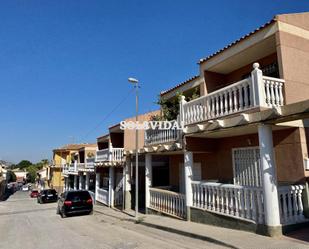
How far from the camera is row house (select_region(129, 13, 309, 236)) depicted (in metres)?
8.00

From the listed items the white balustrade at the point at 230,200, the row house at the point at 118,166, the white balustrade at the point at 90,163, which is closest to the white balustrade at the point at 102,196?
the row house at the point at 118,166

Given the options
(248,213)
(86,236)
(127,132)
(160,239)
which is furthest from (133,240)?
(127,132)

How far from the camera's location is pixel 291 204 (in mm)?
8250

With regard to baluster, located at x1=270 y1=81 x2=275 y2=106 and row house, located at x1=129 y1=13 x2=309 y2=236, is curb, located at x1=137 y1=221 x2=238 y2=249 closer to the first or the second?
row house, located at x1=129 y1=13 x2=309 y2=236

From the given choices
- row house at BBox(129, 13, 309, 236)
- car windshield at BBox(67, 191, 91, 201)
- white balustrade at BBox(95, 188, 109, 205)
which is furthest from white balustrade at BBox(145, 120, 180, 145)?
white balustrade at BBox(95, 188, 109, 205)

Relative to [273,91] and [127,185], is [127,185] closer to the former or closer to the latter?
[127,185]

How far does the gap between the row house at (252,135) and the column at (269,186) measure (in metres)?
0.03

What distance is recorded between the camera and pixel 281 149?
938cm

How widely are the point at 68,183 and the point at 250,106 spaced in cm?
4003

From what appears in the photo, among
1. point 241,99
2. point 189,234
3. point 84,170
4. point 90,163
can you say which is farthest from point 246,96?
point 84,170

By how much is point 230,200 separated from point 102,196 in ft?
56.1

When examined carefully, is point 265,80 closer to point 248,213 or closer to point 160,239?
point 248,213

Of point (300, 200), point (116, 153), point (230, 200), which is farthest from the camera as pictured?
point (116, 153)

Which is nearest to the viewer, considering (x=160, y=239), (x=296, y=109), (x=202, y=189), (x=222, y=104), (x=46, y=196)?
(x=296, y=109)
